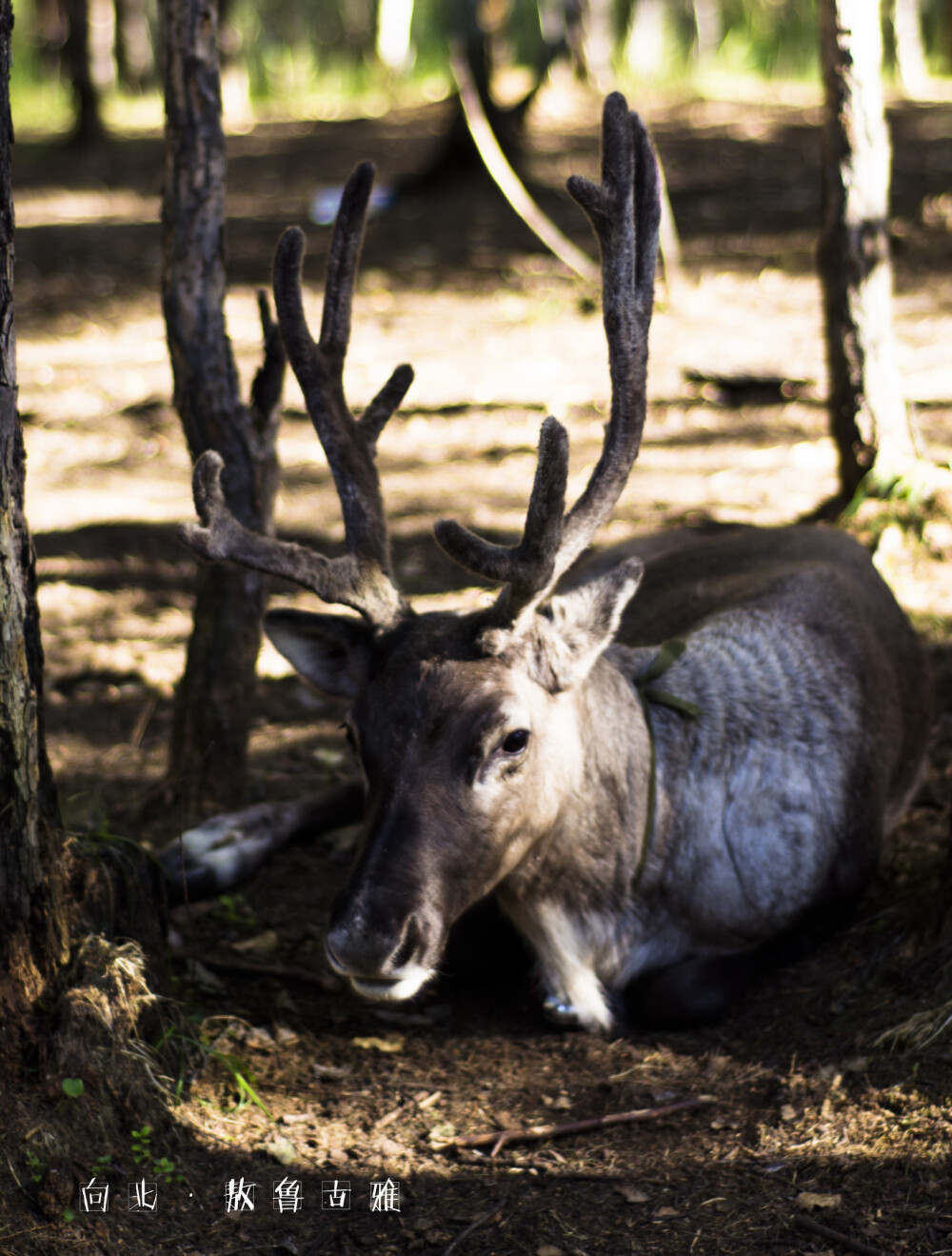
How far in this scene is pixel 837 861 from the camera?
388 centimetres

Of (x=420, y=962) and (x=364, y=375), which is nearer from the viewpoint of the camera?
(x=420, y=962)

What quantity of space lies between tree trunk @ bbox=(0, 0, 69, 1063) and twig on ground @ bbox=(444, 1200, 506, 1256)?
1.02 meters

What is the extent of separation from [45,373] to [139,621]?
4.26 m

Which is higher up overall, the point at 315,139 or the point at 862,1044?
the point at 315,139

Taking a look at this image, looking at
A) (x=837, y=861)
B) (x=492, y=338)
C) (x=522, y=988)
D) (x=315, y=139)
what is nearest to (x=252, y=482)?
(x=522, y=988)

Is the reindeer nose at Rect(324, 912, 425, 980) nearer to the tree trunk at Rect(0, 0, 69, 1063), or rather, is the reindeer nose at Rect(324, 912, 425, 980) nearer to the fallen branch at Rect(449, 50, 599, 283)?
the tree trunk at Rect(0, 0, 69, 1063)

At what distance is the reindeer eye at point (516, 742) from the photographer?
3.31m

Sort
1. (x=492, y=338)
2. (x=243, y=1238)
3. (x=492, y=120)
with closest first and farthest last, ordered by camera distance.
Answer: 1. (x=243, y=1238)
2. (x=492, y=338)
3. (x=492, y=120)

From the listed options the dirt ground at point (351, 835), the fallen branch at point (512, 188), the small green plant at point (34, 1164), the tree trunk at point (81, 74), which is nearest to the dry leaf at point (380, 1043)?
the dirt ground at point (351, 835)

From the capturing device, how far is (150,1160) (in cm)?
289

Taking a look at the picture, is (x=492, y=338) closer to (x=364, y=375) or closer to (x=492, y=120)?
(x=364, y=375)

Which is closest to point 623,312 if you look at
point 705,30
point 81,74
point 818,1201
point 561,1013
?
point 561,1013

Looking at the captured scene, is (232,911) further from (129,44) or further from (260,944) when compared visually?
(129,44)

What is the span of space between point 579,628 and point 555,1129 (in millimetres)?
1263
